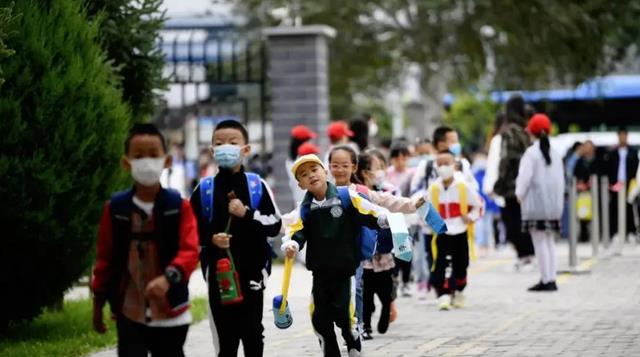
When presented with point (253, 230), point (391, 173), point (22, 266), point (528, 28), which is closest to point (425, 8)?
point (528, 28)

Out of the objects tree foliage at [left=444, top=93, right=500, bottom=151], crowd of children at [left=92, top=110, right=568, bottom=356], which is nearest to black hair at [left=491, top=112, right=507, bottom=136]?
crowd of children at [left=92, top=110, right=568, bottom=356]

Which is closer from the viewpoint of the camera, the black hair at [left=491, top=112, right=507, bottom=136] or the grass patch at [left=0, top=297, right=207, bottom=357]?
the grass patch at [left=0, top=297, right=207, bottom=357]

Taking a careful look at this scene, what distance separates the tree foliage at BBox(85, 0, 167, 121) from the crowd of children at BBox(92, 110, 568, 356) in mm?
2819

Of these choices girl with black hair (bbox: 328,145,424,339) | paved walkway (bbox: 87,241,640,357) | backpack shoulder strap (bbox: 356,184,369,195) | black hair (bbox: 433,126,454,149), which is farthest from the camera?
black hair (bbox: 433,126,454,149)

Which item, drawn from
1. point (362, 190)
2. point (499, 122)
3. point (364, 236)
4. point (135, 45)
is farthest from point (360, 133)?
point (364, 236)

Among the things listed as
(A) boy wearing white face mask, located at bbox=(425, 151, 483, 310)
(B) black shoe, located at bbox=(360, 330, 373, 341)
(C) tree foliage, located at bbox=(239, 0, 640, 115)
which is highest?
(C) tree foliage, located at bbox=(239, 0, 640, 115)

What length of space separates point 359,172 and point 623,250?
12333 millimetres

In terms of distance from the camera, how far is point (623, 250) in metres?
25.2

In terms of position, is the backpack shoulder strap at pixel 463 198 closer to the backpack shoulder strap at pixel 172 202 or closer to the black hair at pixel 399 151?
the black hair at pixel 399 151

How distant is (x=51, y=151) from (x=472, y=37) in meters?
27.1

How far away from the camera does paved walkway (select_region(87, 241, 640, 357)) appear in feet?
40.0

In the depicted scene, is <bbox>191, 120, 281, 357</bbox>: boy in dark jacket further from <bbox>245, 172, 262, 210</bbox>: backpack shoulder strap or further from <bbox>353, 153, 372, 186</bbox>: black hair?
<bbox>353, 153, 372, 186</bbox>: black hair

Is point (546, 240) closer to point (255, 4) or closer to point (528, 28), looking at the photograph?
point (528, 28)

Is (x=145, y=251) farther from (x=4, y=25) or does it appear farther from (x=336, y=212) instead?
(x=4, y=25)
